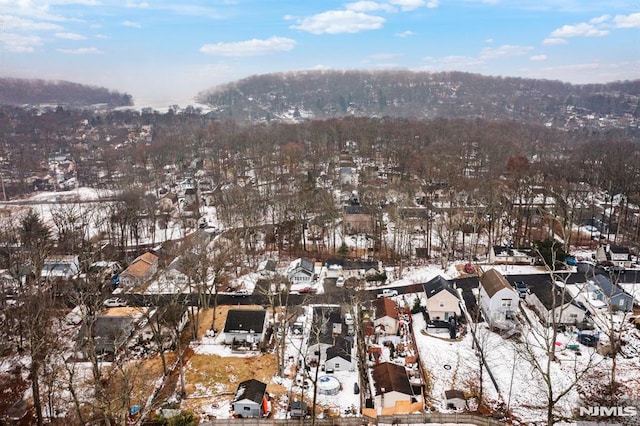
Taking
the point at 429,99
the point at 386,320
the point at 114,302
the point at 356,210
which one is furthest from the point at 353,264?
the point at 429,99

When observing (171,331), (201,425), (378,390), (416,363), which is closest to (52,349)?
(171,331)

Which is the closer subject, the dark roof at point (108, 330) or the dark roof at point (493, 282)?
the dark roof at point (108, 330)

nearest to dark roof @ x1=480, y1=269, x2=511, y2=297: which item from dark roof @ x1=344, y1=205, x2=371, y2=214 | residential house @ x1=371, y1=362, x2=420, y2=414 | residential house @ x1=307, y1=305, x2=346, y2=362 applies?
residential house @ x1=307, y1=305, x2=346, y2=362

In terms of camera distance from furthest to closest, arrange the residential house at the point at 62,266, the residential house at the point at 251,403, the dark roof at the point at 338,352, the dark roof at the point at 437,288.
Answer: the residential house at the point at 62,266 → the dark roof at the point at 437,288 → the dark roof at the point at 338,352 → the residential house at the point at 251,403

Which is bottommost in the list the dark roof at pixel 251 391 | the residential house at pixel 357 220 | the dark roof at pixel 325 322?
the dark roof at pixel 251 391

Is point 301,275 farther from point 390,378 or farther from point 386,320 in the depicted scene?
point 390,378

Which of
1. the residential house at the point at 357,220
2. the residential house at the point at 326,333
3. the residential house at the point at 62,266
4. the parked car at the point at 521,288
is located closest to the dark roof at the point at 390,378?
the residential house at the point at 326,333

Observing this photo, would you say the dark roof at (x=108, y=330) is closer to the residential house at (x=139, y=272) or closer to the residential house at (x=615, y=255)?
the residential house at (x=139, y=272)

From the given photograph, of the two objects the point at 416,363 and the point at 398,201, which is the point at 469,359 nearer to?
the point at 416,363

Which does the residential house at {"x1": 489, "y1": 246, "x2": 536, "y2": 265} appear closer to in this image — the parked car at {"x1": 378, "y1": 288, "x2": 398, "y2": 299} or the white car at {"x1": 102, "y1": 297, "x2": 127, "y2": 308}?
the parked car at {"x1": 378, "y1": 288, "x2": 398, "y2": 299}
